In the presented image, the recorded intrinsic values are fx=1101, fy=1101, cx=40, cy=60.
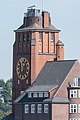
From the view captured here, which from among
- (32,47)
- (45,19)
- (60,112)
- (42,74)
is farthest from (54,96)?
(45,19)

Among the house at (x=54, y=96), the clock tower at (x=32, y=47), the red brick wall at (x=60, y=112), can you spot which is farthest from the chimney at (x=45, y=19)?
the red brick wall at (x=60, y=112)

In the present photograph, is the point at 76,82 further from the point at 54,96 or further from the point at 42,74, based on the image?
the point at 42,74

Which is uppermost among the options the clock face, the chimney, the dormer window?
the chimney

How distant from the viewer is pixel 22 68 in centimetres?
12006

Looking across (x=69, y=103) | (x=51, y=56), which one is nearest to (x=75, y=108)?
(x=69, y=103)

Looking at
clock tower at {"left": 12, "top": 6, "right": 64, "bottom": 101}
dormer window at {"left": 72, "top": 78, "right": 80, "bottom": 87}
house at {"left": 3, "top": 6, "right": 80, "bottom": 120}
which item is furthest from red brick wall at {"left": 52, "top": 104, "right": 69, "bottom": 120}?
clock tower at {"left": 12, "top": 6, "right": 64, "bottom": 101}

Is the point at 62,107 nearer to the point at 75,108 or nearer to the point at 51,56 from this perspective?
the point at 75,108

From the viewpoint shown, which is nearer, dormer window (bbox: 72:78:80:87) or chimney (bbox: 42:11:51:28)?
dormer window (bbox: 72:78:80:87)

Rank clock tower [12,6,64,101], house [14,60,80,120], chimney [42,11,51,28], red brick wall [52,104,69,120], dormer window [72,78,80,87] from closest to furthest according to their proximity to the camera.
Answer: red brick wall [52,104,69,120], house [14,60,80,120], dormer window [72,78,80,87], clock tower [12,6,64,101], chimney [42,11,51,28]

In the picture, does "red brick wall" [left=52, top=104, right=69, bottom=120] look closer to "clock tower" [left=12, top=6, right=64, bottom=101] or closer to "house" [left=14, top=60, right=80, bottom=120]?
"house" [left=14, top=60, right=80, bottom=120]

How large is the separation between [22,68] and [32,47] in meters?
2.85

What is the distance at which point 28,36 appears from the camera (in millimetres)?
119375

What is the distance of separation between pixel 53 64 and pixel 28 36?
14.0 ft

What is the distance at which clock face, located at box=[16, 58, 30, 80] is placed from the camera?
11924 cm
